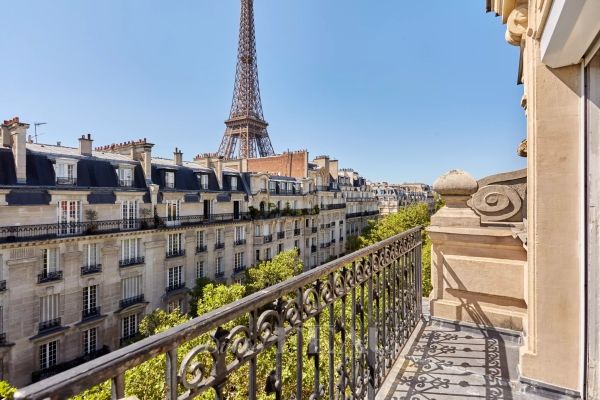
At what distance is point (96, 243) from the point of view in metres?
17.0

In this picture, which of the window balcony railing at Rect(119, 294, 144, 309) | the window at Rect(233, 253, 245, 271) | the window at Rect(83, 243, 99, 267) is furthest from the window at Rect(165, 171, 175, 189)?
the window at Rect(233, 253, 245, 271)

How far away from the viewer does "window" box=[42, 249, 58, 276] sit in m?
15.2

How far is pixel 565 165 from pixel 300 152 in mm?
35424

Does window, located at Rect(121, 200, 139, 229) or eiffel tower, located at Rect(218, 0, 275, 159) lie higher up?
eiffel tower, located at Rect(218, 0, 275, 159)

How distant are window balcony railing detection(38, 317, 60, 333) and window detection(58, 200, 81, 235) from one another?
411 cm

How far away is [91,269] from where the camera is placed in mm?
16672

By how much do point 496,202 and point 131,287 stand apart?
1931 centimetres

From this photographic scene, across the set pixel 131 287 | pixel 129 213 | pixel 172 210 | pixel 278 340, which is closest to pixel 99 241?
pixel 129 213

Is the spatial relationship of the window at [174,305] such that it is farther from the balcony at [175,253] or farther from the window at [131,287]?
the balcony at [175,253]

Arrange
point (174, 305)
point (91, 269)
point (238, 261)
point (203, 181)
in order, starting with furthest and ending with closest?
point (238, 261), point (203, 181), point (174, 305), point (91, 269)

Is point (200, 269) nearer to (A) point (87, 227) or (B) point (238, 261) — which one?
(B) point (238, 261)

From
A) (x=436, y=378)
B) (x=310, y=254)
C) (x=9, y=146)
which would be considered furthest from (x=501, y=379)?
(x=310, y=254)

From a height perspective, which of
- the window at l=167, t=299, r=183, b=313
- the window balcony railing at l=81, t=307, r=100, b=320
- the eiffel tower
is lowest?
the window at l=167, t=299, r=183, b=313

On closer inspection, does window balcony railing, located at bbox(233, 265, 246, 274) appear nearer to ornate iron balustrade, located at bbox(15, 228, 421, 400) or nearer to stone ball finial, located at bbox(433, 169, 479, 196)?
ornate iron balustrade, located at bbox(15, 228, 421, 400)
